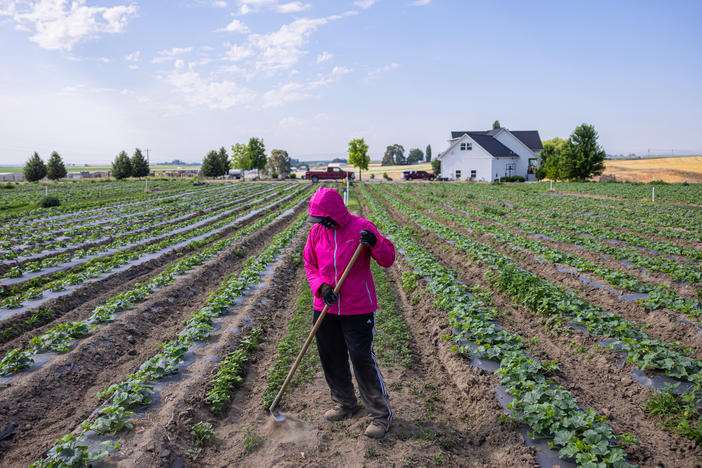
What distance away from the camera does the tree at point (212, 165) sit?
246 feet

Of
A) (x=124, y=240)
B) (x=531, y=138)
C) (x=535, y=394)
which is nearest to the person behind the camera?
(x=535, y=394)

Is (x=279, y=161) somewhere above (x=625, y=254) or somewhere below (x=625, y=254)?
above

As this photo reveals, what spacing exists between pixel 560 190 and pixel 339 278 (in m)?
37.6

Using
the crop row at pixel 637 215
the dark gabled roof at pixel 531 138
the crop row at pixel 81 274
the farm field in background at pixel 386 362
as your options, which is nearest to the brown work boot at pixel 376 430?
the farm field in background at pixel 386 362

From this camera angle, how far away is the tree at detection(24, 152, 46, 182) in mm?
55875

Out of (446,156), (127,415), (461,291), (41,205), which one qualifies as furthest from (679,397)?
(446,156)

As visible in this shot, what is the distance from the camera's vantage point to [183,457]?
3.91 m

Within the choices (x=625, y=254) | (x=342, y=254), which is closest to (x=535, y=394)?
(x=342, y=254)

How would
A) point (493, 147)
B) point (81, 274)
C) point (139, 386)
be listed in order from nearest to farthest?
point (139, 386), point (81, 274), point (493, 147)

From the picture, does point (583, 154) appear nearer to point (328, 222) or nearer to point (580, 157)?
point (580, 157)

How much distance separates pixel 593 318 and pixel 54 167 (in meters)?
70.9

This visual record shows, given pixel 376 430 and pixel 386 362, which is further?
pixel 386 362

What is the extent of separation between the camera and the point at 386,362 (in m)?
6.09

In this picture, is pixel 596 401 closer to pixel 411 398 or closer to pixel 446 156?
pixel 411 398
